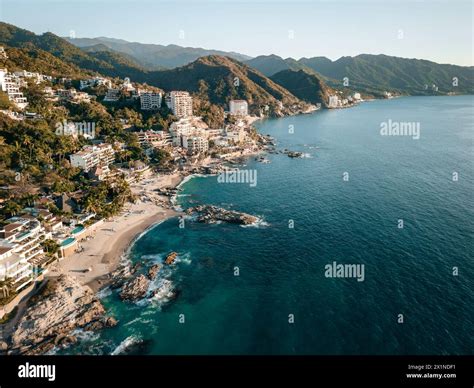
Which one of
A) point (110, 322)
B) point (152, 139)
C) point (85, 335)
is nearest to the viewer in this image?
point (85, 335)

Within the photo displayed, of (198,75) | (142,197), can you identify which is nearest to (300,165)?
(142,197)

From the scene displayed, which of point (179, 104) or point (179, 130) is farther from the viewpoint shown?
point (179, 104)

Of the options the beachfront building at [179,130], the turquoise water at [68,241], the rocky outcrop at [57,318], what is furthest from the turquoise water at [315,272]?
the beachfront building at [179,130]

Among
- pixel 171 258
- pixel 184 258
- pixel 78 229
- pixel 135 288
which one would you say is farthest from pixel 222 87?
pixel 135 288

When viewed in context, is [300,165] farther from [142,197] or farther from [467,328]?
[467,328]

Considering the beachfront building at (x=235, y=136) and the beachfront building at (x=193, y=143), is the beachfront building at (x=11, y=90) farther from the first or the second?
the beachfront building at (x=235, y=136)

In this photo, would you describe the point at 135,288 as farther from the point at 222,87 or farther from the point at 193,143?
the point at 222,87
